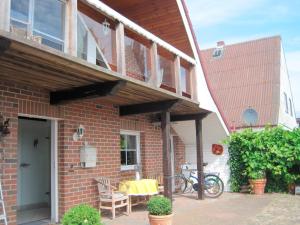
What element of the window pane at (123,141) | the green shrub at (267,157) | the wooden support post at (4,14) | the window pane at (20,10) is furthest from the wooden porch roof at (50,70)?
the green shrub at (267,157)

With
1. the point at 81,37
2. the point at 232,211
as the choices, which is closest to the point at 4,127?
the point at 81,37

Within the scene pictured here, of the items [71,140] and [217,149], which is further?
[217,149]

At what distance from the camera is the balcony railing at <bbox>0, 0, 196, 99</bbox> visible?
19.5 feet

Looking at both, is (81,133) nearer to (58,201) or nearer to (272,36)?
(58,201)

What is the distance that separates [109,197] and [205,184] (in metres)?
4.65

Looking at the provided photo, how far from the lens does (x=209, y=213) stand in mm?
9336

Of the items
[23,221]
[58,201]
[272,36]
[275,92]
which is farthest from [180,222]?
[272,36]

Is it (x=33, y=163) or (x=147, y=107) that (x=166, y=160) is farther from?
(x=33, y=163)

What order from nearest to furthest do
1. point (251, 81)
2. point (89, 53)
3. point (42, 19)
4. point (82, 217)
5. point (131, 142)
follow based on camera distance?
1. point (82, 217)
2. point (42, 19)
3. point (89, 53)
4. point (131, 142)
5. point (251, 81)

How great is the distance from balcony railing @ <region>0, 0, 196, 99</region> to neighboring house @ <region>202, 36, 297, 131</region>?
1002 centimetres

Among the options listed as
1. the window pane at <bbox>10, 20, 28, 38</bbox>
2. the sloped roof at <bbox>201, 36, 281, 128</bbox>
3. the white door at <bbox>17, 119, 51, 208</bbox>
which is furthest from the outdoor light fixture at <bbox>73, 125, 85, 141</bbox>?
the sloped roof at <bbox>201, 36, 281, 128</bbox>

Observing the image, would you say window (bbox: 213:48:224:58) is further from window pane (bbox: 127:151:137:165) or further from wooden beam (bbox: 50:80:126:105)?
wooden beam (bbox: 50:80:126:105)

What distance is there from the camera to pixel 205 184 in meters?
12.5

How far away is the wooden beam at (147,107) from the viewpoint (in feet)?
31.1
